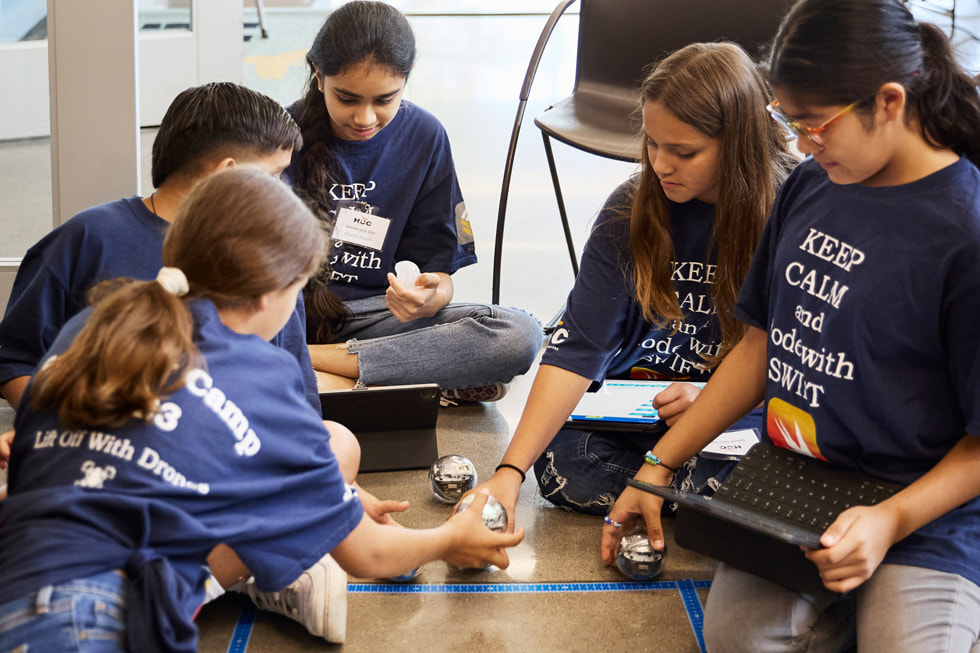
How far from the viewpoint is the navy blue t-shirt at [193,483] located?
3.02 ft

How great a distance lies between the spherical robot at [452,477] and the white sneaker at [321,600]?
35 cm

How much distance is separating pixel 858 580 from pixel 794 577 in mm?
92

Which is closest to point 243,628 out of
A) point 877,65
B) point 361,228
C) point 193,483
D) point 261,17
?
point 193,483

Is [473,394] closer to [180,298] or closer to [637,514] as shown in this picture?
[637,514]

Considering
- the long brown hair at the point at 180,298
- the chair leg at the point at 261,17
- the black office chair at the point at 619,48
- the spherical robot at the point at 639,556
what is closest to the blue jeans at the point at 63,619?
the long brown hair at the point at 180,298

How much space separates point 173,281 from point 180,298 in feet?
0.11

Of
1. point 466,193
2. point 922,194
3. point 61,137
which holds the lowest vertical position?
point 466,193

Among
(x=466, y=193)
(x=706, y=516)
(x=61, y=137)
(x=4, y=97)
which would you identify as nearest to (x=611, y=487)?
(x=706, y=516)

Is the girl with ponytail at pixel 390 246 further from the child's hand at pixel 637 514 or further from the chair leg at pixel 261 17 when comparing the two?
the chair leg at pixel 261 17

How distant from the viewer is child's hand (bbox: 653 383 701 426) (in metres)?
1.68

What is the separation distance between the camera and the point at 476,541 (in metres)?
1.39

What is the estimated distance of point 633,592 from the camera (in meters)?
1.54

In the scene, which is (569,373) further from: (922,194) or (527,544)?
(922,194)

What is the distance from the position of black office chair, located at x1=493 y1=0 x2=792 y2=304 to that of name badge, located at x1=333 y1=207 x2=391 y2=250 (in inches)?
16.9
